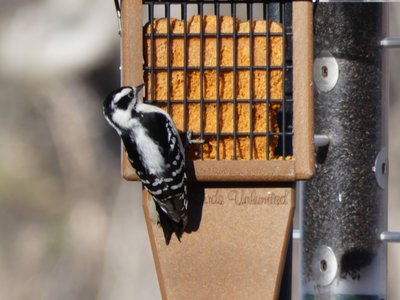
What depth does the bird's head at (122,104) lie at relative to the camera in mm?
5727

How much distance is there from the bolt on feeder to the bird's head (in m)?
0.06

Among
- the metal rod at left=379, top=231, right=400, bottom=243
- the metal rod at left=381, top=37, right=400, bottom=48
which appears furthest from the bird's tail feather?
the metal rod at left=381, top=37, right=400, bottom=48

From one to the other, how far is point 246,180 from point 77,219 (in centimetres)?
399

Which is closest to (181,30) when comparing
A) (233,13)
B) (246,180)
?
(233,13)

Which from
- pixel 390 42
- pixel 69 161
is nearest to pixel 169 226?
pixel 390 42

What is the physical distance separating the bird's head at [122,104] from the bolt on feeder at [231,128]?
6cm

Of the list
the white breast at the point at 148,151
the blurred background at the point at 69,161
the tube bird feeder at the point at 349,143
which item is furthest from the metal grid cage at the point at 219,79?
the blurred background at the point at 69,161

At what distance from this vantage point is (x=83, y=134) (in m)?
9.78

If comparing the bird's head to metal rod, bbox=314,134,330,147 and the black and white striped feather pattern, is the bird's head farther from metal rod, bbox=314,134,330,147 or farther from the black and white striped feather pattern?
metal rod, bbox=314,134,330,147

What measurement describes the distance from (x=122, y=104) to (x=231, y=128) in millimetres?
387

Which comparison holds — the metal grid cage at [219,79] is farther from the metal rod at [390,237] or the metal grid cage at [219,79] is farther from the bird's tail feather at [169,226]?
the metal rod at [390,237]

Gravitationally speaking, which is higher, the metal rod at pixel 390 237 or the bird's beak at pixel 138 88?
the bird's beak at pixel 138 88

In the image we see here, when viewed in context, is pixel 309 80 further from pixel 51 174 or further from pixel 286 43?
pixel 51 174

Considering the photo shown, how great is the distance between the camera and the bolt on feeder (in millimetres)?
5691
